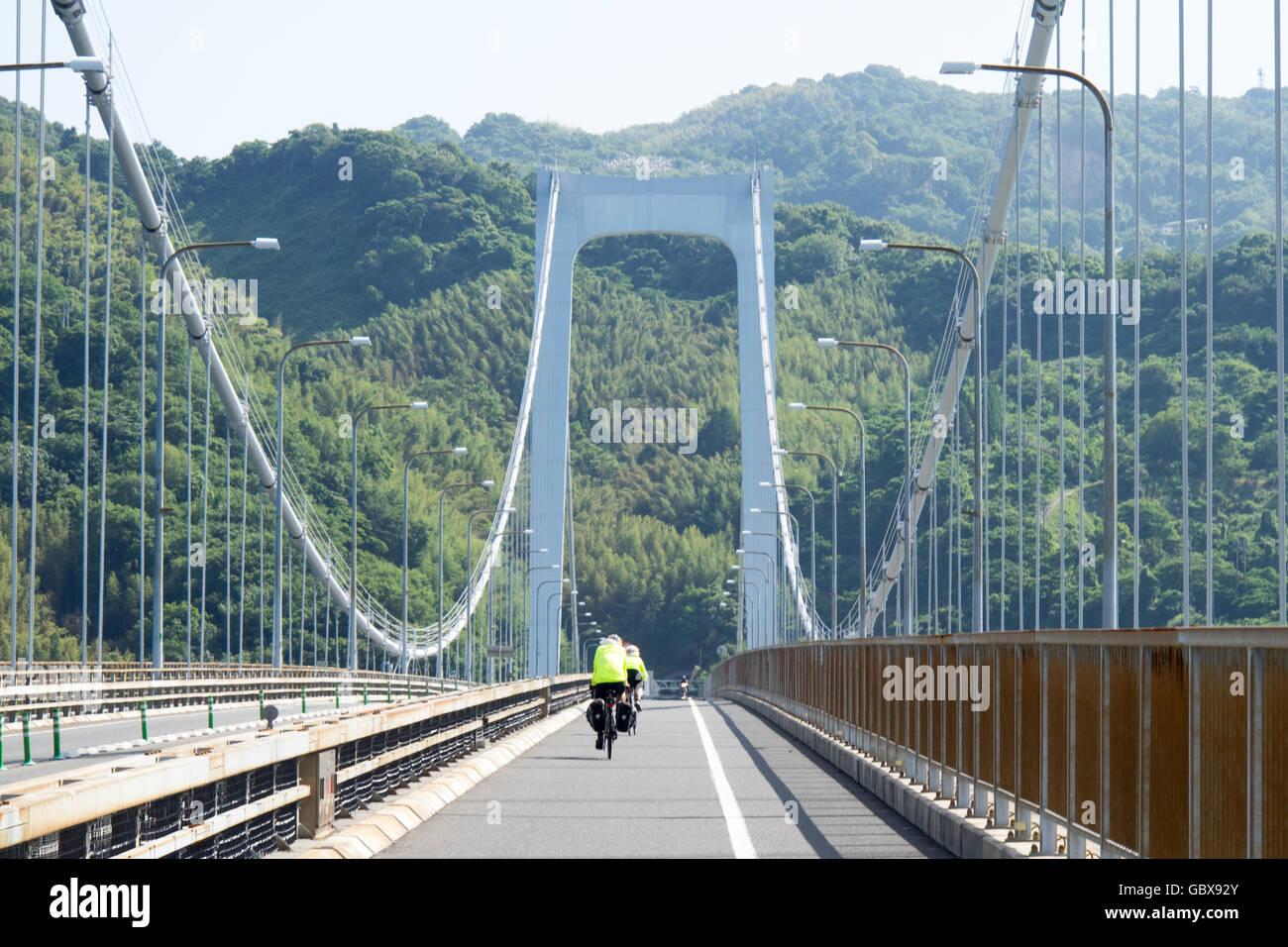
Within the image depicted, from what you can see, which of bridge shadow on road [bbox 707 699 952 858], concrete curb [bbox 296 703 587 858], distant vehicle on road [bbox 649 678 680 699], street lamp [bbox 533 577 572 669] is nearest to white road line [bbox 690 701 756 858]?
bridge shadow on road [bbox 707 699 952 858]

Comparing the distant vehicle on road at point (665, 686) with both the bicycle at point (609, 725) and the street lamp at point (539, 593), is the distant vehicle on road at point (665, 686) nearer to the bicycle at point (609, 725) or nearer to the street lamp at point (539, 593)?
the street lamp at point (539, 593)

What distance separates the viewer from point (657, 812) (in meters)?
13.5

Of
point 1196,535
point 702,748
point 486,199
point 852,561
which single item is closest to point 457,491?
point 486,199

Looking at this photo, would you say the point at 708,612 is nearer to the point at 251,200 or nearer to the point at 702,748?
the point at 251,200

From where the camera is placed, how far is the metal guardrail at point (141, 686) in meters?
28.5

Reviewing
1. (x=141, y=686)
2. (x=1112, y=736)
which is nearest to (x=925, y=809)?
(x=1112, y=736)

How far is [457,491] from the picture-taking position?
432ft

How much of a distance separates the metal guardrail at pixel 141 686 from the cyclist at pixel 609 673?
6.53 m

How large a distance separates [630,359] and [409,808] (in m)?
135

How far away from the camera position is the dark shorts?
22.0 meters

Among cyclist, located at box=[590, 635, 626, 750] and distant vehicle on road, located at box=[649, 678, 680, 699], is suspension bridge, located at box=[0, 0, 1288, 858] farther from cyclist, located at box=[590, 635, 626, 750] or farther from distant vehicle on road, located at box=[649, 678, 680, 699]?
distant vehicle on road, located at box=[649, 678, 680, 699]

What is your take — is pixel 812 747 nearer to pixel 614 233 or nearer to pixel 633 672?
pixel 633 672

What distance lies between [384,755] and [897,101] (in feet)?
535

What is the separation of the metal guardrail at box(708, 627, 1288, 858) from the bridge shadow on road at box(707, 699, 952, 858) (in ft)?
1.30
